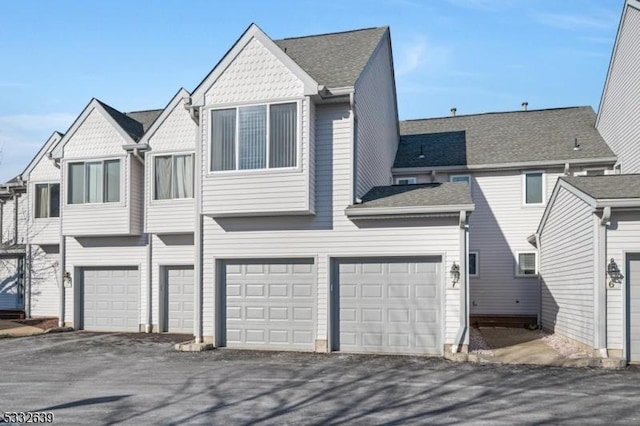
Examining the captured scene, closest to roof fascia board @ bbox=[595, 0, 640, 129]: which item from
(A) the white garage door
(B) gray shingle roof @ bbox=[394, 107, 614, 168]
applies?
(B) gray shingle roof @ bbox=[394, 107, 614, 168]

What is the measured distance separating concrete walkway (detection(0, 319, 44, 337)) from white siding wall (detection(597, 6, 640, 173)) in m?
19.9

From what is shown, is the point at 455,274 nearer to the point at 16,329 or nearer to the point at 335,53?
the point at 335,53

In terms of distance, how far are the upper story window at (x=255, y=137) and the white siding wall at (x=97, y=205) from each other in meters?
5.59

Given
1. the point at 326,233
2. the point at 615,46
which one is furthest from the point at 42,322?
the point at 615,46

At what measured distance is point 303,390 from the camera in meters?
9.00

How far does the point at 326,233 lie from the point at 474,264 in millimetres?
9020

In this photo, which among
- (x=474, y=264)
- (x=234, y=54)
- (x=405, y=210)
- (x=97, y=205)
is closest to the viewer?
(x=405, y=210)

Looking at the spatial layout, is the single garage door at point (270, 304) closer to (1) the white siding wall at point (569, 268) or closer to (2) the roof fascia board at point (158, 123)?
(2) the roof fascia board at point (158, 123)

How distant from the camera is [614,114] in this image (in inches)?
728

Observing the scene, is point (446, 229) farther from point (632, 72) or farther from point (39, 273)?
point (39, 273)

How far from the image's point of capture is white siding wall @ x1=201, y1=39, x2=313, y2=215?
12.6m

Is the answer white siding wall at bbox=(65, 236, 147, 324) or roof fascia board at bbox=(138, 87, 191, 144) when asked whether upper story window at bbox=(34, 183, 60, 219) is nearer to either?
white siding wall at bbox=(65, 236, 147, 324)

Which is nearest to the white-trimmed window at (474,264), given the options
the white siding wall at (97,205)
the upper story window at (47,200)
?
the white siding wall at (97,205)

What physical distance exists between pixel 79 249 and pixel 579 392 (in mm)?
15906
